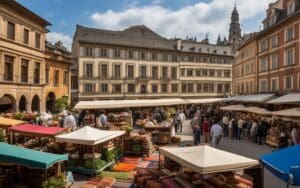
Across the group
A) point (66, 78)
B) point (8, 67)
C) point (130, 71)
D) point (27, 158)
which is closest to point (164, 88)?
point (130, 71)

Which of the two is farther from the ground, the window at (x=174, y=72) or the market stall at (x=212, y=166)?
the window at (x=174, y=72)

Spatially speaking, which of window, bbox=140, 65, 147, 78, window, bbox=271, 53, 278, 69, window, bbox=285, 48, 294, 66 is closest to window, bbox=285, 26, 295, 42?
window, bbox=285, 48, 294, 66

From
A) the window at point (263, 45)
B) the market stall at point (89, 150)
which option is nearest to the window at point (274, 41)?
the window at point (263, 45)

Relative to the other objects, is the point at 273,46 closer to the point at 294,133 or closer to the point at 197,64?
the point at 294,133

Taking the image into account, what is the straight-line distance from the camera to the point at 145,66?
5631 centimetres

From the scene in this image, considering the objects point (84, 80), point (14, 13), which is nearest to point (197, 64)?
point (84, 80)

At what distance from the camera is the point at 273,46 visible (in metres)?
33.4

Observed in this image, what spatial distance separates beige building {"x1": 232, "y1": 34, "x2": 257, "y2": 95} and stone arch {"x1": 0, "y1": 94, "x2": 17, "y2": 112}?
27.7 m

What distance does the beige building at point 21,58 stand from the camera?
988 inches

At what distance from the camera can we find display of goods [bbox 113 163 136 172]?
1307 cm

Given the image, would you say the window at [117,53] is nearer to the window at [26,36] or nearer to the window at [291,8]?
the window at [26,36]

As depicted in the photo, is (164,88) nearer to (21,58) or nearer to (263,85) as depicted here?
(263,85)

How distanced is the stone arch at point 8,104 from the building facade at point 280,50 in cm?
2475

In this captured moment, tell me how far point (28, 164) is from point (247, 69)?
129ft
